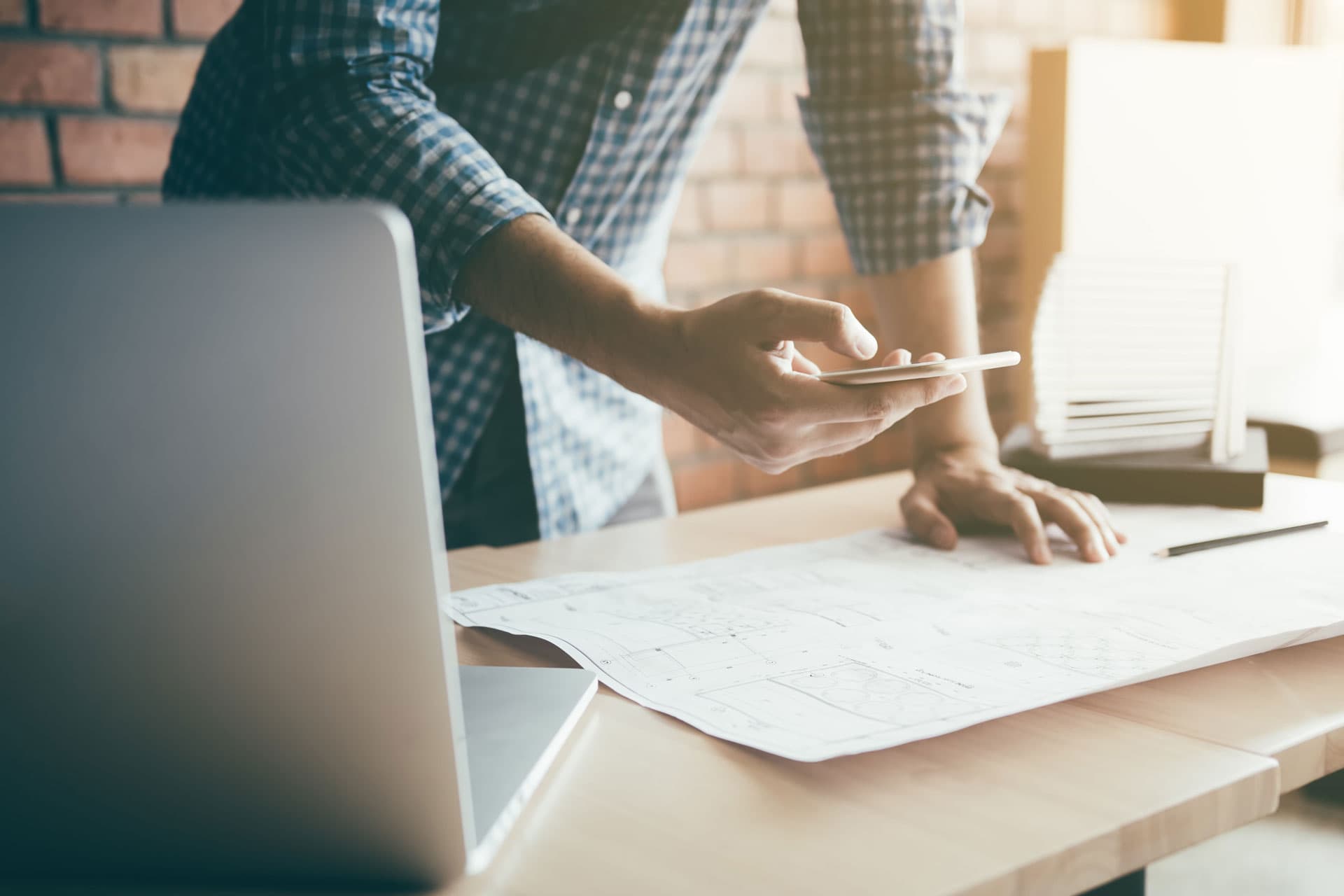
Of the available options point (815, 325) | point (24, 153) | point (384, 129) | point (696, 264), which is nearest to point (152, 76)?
point (24, 153)

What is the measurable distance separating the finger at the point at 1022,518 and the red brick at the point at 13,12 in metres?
1.17

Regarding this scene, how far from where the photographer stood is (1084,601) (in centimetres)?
67

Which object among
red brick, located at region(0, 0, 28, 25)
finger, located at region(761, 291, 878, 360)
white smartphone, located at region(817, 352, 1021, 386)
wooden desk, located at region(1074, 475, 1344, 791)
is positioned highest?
red brick, located at region(0, 0, 28, 25)

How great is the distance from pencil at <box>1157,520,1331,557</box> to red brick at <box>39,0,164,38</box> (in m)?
1.27

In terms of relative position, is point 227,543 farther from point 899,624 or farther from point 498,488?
point 498,488

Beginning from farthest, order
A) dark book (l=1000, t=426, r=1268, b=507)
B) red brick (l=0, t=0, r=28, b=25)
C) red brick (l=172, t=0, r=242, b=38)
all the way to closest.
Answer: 1. red brick (l=172, t=0, r=242, b=38)
2. red brick (l=0, t=0, r=28, b=25)
3. dark book (l=1000, t=426, r=1268, b=507)

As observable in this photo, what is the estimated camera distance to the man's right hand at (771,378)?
0.61 metres

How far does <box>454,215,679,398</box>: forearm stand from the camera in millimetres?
681

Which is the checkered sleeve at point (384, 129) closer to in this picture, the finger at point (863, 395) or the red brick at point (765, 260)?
the finger at point (863, 395)

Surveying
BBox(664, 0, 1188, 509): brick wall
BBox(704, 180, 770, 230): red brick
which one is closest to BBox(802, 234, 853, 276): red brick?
BBox(664, 0, 1188, 509): brick wall

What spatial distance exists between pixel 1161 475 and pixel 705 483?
3.75ft

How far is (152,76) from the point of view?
4.45 feet

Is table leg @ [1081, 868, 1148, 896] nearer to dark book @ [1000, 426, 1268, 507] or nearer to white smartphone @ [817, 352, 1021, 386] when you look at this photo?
white smartphone @ [817, 352, 1021, 386]

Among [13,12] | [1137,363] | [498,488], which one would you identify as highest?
[13,12]
